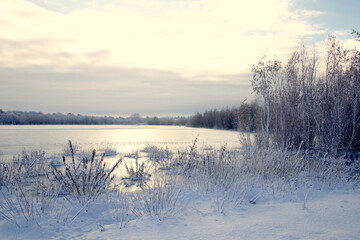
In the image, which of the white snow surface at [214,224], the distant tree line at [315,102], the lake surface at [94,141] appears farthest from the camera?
the lake surface at [94,141]

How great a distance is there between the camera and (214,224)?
10.9 ft

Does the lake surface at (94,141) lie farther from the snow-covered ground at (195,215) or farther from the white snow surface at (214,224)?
the white snow surface at (214,224)

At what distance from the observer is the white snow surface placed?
2924 mm

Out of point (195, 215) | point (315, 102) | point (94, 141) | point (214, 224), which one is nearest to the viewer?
point (214, 224)

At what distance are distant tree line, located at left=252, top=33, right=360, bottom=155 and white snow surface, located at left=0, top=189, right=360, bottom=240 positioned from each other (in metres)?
3.54

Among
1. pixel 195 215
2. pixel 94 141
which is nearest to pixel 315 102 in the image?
pixel 195 215

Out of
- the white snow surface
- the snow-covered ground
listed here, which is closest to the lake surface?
the snow-covered ground

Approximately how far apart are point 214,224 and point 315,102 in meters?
8.27

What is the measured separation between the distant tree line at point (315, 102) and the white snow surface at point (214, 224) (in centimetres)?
354

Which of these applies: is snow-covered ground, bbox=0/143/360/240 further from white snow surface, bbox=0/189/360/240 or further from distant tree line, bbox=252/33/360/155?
distant tree line, bbox=252/33/360/155

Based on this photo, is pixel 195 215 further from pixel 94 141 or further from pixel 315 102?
pixel 94 141

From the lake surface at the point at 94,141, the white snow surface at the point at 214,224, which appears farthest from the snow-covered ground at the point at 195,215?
the lake surface at the point at 94,141

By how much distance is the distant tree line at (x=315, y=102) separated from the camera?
860 cm

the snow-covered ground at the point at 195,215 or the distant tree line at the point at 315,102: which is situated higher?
the distant tree line at the point at 315,102
